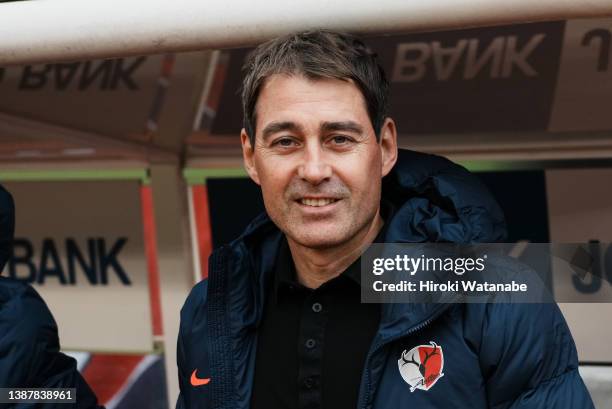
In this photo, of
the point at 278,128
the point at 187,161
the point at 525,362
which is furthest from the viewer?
the point at 187,161

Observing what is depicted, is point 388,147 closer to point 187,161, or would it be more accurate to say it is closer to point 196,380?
point 196,380

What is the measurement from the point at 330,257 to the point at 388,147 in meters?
0.24

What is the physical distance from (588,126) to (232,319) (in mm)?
1144

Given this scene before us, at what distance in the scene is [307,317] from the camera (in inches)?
66.2

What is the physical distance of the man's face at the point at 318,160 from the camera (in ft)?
5.10

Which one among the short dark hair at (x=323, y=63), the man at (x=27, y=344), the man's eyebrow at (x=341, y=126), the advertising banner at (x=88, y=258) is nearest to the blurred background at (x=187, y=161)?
the advertising banner at (x=88, y=258)

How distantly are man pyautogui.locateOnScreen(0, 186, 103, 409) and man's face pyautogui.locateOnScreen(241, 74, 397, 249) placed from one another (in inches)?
29.3

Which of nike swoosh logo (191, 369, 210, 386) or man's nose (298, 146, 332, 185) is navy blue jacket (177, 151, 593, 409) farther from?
man's nose (298, 146, 332, 185)

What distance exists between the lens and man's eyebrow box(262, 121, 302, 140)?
157cm

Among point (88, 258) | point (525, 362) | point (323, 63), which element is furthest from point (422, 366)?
point (88, 258)

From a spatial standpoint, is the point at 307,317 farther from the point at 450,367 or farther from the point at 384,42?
the point at 384,42

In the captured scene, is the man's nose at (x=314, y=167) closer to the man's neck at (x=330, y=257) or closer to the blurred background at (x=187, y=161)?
the man's neck at (x=330, y=257)

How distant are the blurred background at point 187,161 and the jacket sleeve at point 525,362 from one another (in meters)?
0.88

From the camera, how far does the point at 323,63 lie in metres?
1.58
